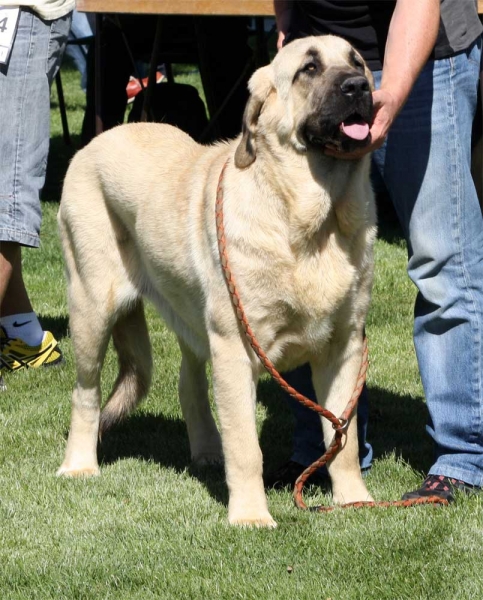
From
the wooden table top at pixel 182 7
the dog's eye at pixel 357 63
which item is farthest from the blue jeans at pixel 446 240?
the wooden table top at pixel 182 7

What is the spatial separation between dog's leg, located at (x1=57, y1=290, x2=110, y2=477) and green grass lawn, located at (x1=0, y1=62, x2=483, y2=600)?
106 mm

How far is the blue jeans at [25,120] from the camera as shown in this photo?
16.5ft

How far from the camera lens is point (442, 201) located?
3.57 m

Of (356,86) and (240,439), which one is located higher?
(356,86)

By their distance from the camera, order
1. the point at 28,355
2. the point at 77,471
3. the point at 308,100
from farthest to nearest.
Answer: the point at 28,355
the point at 77,471
the point at 308,100

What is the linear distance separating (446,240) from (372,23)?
85 centimetres

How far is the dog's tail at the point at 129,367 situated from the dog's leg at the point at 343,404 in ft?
3.09

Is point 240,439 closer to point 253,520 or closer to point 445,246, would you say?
point 253,520

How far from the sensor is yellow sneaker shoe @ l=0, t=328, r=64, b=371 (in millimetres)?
5582

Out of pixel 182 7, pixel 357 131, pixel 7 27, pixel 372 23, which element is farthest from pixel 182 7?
pixel 357 131

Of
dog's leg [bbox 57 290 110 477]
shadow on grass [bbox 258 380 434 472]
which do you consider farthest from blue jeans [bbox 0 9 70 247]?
shadow on grass [bbox 258 380 434 472]

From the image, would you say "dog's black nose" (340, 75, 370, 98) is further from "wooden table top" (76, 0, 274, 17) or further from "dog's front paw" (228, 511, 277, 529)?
"wooden table top" (76, 0, 274, 17)

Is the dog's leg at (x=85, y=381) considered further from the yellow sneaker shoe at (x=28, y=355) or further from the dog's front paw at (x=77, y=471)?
the yellow sneaker shoe at (x=28, y=355)

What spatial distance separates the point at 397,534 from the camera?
3.33 meters
